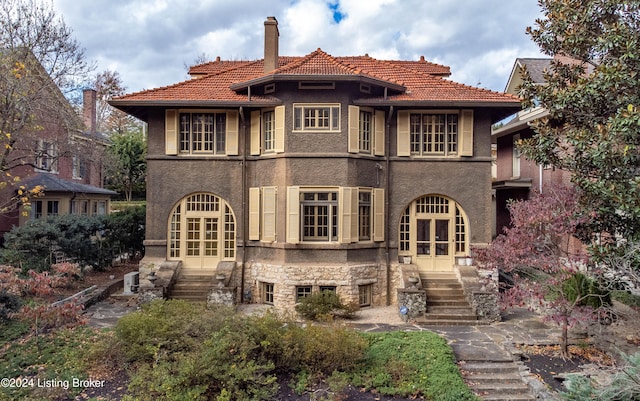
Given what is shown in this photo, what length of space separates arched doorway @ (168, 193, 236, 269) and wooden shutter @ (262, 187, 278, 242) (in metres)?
1.31

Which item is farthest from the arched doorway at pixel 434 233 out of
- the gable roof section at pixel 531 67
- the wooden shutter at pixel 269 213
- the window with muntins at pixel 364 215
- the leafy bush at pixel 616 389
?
the gable roof section at pixel 531 67

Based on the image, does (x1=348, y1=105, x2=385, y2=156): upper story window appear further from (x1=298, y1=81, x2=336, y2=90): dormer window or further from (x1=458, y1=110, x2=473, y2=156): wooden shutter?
(x1=458, y1=110, x2=473, y2=156): wooden shutter

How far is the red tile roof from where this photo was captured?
1386cm

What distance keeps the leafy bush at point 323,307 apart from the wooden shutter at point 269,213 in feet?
8.46

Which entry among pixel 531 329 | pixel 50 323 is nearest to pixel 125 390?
pixel 50 323

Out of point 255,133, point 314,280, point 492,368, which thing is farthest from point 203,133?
point 492,368

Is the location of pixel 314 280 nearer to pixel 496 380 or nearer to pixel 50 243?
pixel 496 380

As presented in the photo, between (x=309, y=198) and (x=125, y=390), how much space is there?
7.78 metres

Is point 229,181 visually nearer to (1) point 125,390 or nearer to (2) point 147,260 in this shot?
(2) point 147,260

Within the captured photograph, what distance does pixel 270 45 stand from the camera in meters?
15.5

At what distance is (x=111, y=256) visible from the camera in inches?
764

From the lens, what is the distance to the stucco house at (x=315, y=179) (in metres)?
14.1

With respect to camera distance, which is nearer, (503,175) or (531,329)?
(531,329)

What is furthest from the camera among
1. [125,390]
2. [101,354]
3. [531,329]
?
[531,329]
